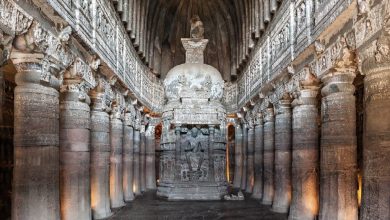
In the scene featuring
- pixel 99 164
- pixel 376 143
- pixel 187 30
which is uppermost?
pixel 187 30

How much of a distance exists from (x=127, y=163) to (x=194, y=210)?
497 cm

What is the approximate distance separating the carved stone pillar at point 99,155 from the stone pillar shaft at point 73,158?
6.43ft

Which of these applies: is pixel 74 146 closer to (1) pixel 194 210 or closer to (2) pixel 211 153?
(1) pixel 194 210

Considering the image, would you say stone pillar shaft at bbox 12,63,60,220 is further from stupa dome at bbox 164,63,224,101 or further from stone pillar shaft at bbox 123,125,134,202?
stupa dome at bbox 164,63,224,101

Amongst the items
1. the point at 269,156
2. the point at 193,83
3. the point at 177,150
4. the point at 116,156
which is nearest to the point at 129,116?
the point at 177,150

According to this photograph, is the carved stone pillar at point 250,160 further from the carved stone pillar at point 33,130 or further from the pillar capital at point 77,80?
the carved stone pillar at point 33,130

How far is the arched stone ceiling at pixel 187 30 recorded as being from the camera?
20.6m

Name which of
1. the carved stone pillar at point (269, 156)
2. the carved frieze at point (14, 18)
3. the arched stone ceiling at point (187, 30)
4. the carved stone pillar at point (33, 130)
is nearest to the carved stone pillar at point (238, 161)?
the arched stone ceiling at point (187, 30)

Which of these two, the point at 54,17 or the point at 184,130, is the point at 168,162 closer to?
the point at 184,130

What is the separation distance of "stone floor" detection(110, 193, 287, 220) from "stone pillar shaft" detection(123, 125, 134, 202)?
1054 millimetres

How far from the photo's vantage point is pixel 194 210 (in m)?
13.3

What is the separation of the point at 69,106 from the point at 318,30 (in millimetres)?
6527

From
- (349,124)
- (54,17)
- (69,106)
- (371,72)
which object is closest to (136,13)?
(69,106)

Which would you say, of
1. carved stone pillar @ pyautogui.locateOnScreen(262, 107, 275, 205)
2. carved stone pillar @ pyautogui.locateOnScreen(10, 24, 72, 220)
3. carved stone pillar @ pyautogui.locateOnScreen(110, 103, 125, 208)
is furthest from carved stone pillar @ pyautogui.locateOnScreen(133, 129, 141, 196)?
carved stone pillar @ pyautogui.locateOnScreen(10, 24, 72, 220)
